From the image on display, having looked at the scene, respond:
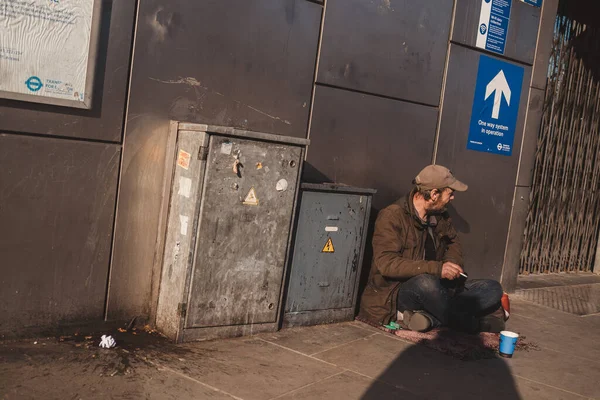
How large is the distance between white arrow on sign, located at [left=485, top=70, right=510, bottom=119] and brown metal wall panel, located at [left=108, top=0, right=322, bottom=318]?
9.22 feet

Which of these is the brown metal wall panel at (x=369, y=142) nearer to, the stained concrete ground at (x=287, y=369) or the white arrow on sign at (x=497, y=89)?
the white arrow on sign at (x=497, y=89)

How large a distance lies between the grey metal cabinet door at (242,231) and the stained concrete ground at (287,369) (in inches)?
10.2

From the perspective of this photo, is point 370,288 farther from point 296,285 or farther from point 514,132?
point 514,132

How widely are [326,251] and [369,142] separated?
1.29 meters

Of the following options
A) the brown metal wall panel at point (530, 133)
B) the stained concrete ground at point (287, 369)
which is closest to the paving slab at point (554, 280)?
the brown metal wall panel at point (530, 133)

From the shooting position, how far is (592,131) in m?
9.75

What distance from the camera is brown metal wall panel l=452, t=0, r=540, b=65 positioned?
23.2 ft

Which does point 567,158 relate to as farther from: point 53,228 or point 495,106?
point 53,228

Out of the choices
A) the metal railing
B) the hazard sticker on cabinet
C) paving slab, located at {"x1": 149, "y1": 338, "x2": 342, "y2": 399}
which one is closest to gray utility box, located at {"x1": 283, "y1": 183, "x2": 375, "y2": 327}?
paving slab, located at {"x1": 149, "y1": 338, "x2": 342, "y2": 399}

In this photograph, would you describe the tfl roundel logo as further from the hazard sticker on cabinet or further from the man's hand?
the man's hand

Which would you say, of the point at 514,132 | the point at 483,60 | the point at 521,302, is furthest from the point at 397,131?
the point at 521,302

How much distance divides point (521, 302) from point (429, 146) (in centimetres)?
→ 213

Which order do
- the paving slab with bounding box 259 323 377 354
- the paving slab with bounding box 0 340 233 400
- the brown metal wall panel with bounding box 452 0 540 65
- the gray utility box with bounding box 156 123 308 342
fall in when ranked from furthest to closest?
the brown metal wall panel with bounding box 452 0 540 65 < the paving slab with bounding box 259 323 377 354 < the gray utility box with bounding box 156 123 308 342 < the paving slab with bounding box 0 340 233 400

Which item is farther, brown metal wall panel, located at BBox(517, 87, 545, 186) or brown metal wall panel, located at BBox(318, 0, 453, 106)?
brown metal wall panel, located at BBox(517, 87, 545, 186)
